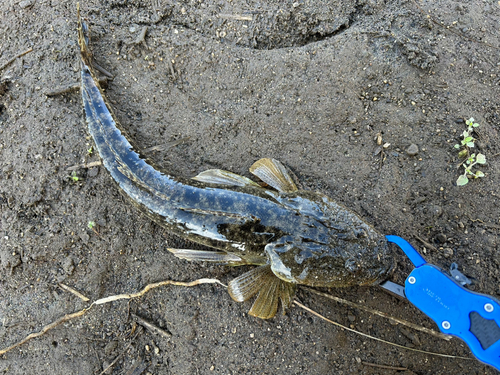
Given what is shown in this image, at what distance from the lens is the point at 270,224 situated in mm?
3496

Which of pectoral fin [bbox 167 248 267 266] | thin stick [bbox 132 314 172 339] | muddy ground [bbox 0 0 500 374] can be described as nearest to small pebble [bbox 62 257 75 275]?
muddy ground [bbox 0 0 500 374]

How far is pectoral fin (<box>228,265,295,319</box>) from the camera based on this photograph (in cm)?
359

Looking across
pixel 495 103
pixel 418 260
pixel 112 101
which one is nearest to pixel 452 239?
pixel 418 260

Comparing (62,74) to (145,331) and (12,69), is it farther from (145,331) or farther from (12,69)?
(145,331)

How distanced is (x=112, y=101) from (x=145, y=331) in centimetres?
311

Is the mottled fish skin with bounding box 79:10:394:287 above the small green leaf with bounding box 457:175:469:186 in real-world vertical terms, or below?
below

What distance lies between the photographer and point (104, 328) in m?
3.99

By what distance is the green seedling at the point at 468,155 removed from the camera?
3628mm

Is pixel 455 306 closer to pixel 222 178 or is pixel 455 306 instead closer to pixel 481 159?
pixel 481 159

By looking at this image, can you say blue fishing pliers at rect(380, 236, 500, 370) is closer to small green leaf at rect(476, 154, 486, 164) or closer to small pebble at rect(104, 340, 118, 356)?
small green leaf at rect(476, 154, 486, 164)

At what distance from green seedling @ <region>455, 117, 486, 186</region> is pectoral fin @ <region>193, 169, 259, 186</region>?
239 centimetres

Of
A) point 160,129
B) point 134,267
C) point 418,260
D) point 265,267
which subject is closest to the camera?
point 418,260

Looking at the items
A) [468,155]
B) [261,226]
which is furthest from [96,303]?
[468,155]

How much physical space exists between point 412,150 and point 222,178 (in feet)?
7.51
